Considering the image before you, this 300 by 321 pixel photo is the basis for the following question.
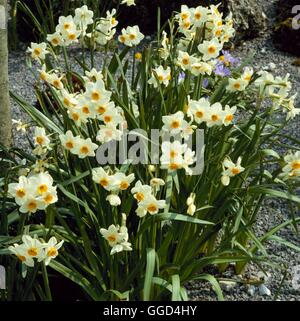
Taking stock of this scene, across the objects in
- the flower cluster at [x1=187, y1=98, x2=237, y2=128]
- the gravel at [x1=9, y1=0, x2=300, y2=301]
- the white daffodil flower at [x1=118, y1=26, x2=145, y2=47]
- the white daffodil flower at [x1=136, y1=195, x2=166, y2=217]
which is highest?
the white daffodil flower at [x1=118, y1=26, x2=145, y2=47]

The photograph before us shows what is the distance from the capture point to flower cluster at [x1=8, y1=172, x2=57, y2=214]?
186cm

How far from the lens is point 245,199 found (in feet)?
8.16

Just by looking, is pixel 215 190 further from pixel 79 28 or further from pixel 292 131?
pixel 292 131

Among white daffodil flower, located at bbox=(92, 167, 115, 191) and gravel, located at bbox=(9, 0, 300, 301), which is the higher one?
white daffodil flower, located at bbox=(92, 167, 115, 191)

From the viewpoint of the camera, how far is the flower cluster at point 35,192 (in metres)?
1.86

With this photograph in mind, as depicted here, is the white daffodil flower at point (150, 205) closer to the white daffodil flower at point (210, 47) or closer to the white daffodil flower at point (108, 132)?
the white daffodil flower at point (108, 132)

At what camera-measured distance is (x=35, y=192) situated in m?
1.87

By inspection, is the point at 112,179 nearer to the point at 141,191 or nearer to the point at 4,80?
the point at 141,191

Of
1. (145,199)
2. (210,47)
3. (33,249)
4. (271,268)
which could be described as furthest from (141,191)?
(271,268)

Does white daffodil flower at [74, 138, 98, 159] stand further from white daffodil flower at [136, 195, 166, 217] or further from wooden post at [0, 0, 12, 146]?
wooden post at [0, 0, 12, 146]

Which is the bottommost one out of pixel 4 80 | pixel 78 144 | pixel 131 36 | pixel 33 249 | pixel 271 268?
pixel 271 268

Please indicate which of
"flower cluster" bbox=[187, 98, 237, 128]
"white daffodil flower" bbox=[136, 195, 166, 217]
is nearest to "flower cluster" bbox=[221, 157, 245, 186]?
"flower cluster" bbox=[187, 98, 237, 128]
